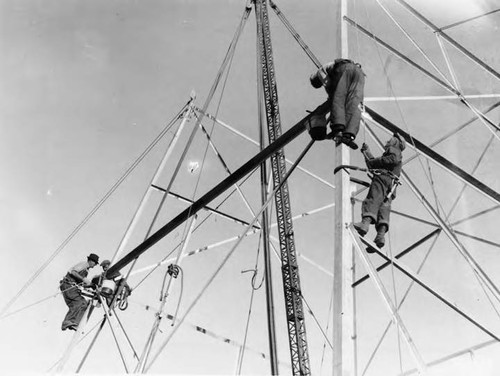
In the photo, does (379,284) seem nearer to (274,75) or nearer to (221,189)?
(221,189)

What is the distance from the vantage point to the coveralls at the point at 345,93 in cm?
522

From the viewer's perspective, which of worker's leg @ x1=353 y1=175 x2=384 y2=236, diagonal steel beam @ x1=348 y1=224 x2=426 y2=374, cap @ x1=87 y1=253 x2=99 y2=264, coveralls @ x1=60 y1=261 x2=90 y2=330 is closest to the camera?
diagonal steel beam @ x1=348 y1=224 x2=426 y2=374

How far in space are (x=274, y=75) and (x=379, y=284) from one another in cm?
1225

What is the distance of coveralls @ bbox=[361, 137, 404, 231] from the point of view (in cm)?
→ 544

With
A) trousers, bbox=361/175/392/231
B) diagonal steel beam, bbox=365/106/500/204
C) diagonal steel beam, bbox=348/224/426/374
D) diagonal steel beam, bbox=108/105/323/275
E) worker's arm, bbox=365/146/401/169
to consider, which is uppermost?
diagonal steel beam, bbox=365/106/500/204

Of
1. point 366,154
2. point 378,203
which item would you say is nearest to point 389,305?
point 378,203

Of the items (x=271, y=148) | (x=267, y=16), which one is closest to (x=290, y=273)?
(x=267, y=16)

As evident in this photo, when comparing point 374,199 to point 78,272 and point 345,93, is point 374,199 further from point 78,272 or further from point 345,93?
point 78,272

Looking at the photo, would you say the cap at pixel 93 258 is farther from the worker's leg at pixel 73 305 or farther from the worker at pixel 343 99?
the worker at pixel 343 99

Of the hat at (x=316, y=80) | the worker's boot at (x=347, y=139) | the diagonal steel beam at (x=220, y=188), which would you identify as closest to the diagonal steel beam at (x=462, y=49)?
the hat at (x=316, y=80)

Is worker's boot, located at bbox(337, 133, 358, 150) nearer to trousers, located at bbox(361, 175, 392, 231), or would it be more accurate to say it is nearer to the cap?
trousers, located at bbox(361, 175, 392, 231)

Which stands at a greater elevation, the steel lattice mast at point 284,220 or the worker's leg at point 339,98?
the steel lattice mast at point 284,220

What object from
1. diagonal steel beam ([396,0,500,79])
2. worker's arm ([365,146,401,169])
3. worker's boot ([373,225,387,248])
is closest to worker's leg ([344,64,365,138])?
worker's arm ([365,146,401,169])

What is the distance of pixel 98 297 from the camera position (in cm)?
911
